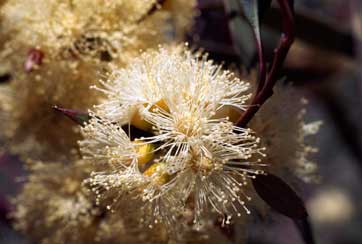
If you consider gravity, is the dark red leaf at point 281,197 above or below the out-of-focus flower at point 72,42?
below

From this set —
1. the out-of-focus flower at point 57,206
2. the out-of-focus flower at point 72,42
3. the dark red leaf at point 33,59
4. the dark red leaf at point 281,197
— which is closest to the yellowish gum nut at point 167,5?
the out-of-focus flower at point 72,42

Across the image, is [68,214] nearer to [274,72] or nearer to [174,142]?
[174,142]

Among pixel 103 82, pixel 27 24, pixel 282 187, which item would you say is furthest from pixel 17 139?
pixel 282 187

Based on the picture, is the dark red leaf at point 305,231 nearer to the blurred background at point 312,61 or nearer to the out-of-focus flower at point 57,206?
the blurred background at point 312,61

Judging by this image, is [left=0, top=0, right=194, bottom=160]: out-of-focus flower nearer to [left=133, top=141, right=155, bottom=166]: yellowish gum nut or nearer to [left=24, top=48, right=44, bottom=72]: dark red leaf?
[left=24, top=48, right=44, bottom=72]: dark red leaf

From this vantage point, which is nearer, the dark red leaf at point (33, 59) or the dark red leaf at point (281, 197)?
the dark red leaf at point (281, 197)

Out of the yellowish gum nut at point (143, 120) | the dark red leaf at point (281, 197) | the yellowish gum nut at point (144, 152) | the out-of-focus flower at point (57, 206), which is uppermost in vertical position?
the yellowish gum nut at point (143, 120)

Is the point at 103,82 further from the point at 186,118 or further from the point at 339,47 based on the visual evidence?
the point at 339,47
